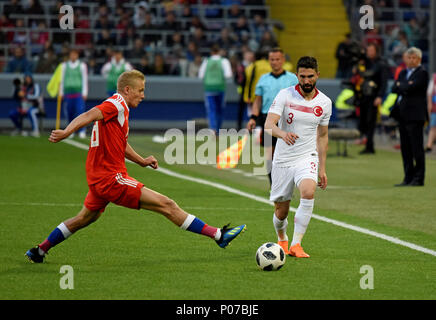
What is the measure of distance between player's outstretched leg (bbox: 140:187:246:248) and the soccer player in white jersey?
623 mm

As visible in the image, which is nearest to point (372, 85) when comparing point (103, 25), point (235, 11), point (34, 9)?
point (235, 11)

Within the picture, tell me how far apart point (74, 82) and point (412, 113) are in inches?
472

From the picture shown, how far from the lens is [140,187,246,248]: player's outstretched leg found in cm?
872

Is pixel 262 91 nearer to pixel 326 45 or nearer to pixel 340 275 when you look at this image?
pixel 340 275

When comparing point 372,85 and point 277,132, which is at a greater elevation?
point 277,132

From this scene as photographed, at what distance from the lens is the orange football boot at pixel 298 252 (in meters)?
9.38

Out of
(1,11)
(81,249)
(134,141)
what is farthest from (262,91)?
(1,11)

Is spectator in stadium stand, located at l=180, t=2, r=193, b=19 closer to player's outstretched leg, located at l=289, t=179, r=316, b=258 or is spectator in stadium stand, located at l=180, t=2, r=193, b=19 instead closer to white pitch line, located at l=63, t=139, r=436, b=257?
white pitch line, located at l=63, t=139, r=436, b=257

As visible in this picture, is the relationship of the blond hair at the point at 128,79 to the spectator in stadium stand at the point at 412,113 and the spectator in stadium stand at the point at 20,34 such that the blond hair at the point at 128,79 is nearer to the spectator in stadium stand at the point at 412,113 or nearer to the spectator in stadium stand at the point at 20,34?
the spectator in stadium stand at the point at 412,113

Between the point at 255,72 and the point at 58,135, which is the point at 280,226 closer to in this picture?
the point at 58,135

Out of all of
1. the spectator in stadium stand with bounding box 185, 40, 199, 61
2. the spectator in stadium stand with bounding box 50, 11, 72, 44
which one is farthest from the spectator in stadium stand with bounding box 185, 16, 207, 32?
the spectator in stadium stand with bounding box 50, 11, 72, 44

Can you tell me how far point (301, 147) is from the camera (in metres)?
9.48

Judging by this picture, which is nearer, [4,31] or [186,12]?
[4,31]

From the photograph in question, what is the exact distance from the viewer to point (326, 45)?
34969mm
